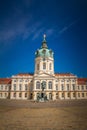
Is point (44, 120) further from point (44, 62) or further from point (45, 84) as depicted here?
point (44, 62)

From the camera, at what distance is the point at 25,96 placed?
63.2 m

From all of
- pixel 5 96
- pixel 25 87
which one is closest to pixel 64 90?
pixel 25 87

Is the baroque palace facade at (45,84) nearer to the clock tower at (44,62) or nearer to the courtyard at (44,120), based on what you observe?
the clock tower at (44,62)

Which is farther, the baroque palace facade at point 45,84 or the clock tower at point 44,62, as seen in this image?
the clock tower at point 44,62

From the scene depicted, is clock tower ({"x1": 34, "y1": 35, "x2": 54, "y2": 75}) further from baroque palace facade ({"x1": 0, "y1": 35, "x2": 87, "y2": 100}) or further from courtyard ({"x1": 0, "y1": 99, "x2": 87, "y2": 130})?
courtyard ({"x1": 0, "y1": 99, "x2": 87, "y2": 130})

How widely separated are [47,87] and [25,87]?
1044 cm

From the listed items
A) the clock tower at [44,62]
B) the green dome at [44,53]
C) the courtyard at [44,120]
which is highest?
the green dome at [44,53]

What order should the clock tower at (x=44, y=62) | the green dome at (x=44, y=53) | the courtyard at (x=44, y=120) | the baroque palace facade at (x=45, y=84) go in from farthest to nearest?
the green dome at (x=44, y=53)
the clock tower at (x=44, y=62)
the baroque palace facade at (x=45, y=84)
the courtyard at (x=44, y=120)

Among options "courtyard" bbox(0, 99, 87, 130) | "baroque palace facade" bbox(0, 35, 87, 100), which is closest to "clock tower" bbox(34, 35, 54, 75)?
"baroque palace facade" bbox(0, 35, 87, 100)

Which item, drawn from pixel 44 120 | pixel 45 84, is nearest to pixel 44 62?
pixel 45 84

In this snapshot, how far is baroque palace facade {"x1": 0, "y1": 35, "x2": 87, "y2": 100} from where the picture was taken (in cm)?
6025

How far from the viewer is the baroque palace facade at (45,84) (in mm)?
60250

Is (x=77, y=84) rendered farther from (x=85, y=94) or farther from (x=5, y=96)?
(x=5, y=96)

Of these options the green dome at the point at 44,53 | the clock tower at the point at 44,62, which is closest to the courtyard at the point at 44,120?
the clock tower at the point at 44,62
